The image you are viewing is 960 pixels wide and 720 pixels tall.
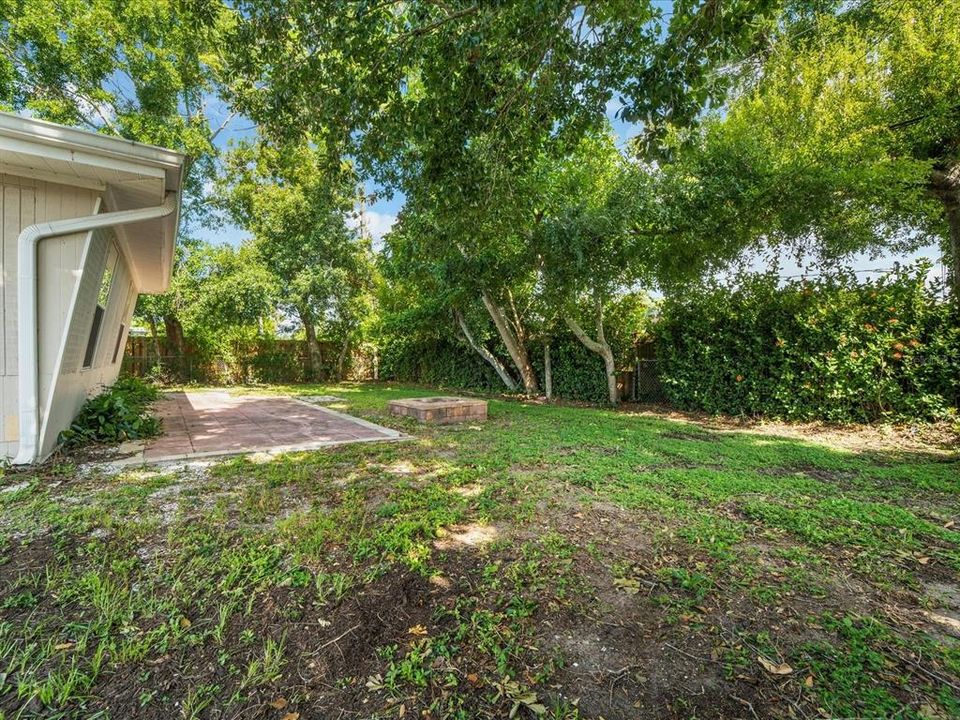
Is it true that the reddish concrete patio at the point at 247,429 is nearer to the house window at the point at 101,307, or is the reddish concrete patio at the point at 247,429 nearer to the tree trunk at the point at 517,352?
the house window at the point at 101,307

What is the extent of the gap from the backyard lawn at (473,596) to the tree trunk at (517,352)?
24.8 feet

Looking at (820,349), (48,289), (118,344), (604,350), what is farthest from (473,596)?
(118,344)

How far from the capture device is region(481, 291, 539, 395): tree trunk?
1162 centimetres

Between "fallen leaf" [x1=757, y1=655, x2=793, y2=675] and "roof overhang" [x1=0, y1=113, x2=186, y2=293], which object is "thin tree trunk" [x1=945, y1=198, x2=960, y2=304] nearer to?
"fallen leaf" [x1=757, y1=655, x2=793, y2=675]

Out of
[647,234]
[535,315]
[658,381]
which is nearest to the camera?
[647,234]

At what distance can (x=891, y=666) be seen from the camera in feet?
5.98

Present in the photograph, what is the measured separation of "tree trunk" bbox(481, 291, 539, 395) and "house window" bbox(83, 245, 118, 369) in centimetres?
742

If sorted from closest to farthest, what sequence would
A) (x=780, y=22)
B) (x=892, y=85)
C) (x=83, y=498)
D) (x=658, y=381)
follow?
(x=83, y=498)
(x=780, y=22)
(x=892, y=85)
(x=658, y=381)

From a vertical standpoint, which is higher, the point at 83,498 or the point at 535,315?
the point at 535,315

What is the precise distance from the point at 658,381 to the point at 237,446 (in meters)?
8.45

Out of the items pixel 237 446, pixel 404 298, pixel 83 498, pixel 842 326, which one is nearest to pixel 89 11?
pixel 404 298

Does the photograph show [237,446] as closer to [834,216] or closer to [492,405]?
[492,405]

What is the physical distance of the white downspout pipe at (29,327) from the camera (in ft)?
13.7

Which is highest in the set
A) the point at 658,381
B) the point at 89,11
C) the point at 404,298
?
the point at 89,11
